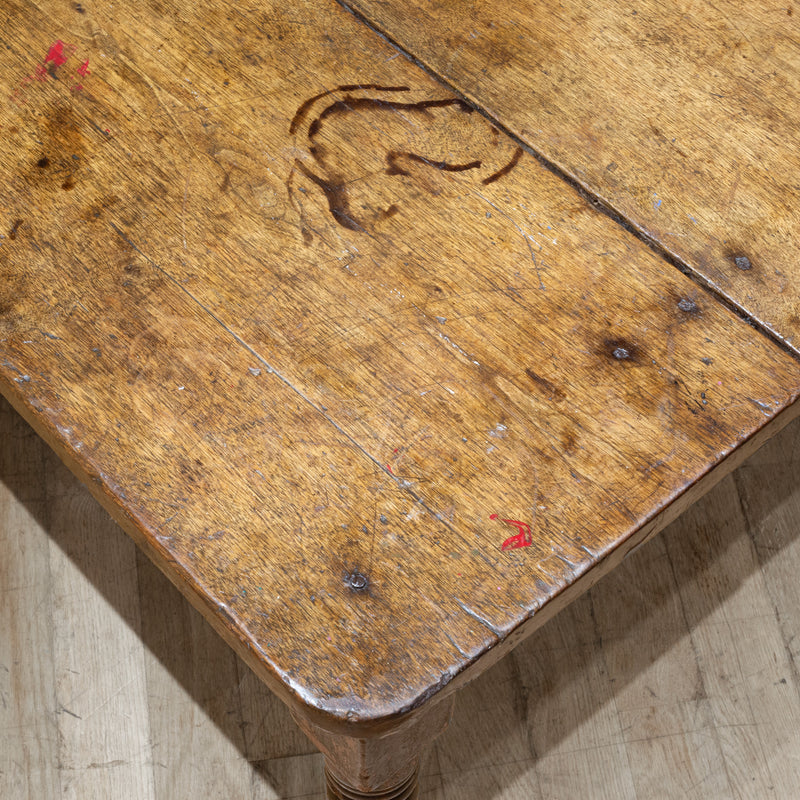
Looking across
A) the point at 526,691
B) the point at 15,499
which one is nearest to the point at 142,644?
the point at 15,499

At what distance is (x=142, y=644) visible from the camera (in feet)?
4.57

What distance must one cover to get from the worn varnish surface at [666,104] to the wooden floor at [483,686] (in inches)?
24.8

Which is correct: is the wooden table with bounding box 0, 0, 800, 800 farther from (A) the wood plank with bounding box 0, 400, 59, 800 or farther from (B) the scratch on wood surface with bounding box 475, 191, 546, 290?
(A) the wood plank with bounding box 0, 400, 59, 800

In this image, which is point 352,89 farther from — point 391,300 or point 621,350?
point 621,350

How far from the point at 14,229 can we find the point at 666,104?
603 millimetres

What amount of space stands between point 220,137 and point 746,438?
20.8 inches

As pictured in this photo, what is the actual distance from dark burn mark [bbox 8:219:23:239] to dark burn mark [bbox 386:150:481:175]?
324 mm

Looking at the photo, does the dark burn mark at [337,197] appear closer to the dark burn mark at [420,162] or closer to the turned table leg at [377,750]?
the dark burn mark at [420,162]

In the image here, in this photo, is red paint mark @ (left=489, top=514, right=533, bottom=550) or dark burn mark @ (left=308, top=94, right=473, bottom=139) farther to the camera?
dark burn mark @ (left=308, top=94, right=473, bottom=139)

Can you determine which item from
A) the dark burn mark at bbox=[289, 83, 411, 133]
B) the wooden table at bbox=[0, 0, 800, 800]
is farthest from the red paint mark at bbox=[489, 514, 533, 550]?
the dark burn mark at bbox=[289, 83, 411, 133]

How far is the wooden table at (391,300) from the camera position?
0.78 metres

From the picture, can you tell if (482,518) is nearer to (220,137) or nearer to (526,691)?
(220,137)

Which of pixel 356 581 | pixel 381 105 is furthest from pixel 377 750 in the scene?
pixel 381 105

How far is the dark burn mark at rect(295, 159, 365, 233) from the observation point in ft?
3.12
